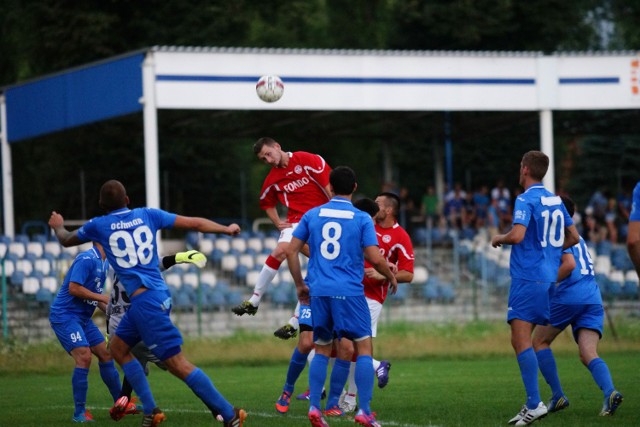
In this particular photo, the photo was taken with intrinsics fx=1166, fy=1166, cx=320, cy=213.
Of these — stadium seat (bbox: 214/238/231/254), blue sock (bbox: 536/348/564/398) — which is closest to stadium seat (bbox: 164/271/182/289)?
stadium seat (bbox: 214/238/231/254)

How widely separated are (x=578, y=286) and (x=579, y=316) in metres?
0.32

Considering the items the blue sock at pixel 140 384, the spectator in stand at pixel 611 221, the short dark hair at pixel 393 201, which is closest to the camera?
the blue sock at pixel 140 384

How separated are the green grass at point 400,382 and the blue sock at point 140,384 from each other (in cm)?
65

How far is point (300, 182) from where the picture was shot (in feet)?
42.8

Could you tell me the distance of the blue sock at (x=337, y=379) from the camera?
10.9 m

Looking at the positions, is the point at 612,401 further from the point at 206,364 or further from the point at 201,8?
the point at 201,8

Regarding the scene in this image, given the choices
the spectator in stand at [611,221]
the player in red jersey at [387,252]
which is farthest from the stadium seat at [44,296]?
the spectator in stand at [611,221]

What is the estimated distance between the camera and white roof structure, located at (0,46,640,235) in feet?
83.0

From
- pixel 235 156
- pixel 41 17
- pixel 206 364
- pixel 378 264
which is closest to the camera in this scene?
pixel 378 264

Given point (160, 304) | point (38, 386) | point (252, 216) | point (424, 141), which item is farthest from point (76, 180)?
point (160, 304)

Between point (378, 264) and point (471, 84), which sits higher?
Result: point (471, 84)

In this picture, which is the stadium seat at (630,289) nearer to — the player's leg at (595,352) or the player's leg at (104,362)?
the player's leg at (595,352)

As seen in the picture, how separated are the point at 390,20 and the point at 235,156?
8.52 metres

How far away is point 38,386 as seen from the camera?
56.3ft
